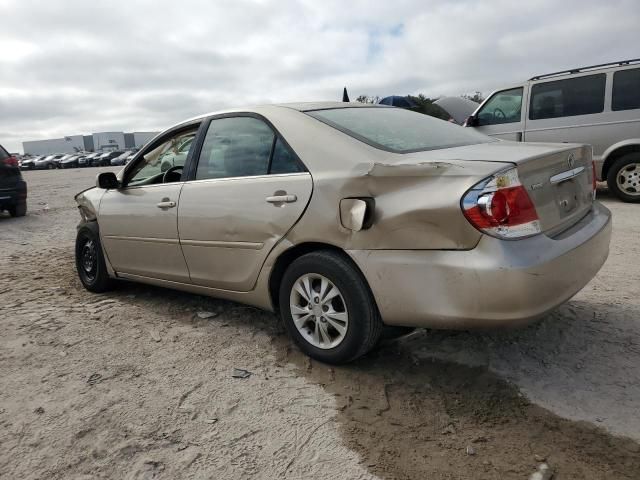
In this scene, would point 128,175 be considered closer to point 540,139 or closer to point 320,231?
point 320,231

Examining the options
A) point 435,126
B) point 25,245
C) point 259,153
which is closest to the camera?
point 259,153

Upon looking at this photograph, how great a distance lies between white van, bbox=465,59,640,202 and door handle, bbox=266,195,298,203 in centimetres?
653

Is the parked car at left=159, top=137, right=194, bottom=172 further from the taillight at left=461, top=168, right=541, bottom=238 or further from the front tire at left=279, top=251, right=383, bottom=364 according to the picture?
the taillight at left=461, top=168, right=541, bottom=238

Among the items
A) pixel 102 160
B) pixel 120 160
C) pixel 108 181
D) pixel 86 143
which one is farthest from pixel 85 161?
pixel 108 181

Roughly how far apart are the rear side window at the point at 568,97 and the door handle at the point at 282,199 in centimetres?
674

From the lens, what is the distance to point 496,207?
2408 millimetres

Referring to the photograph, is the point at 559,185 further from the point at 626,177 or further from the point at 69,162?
the point at 69,162

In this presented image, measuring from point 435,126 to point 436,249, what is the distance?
1385mm

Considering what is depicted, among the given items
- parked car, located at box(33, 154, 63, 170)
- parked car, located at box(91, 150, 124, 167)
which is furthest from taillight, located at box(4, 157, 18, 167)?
parked car, located at box(33, 154, 63, 170)

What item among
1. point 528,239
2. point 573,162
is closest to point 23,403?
point 528,239

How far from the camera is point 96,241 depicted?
4.69 metres

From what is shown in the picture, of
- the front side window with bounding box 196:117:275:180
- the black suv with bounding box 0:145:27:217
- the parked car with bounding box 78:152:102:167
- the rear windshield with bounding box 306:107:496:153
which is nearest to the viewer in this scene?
the rear windshield with bounding box 306:107:496:153

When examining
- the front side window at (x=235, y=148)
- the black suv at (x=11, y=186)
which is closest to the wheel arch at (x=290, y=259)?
the front side window at (x=235, y=148)

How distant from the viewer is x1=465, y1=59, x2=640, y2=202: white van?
7.72 metres
